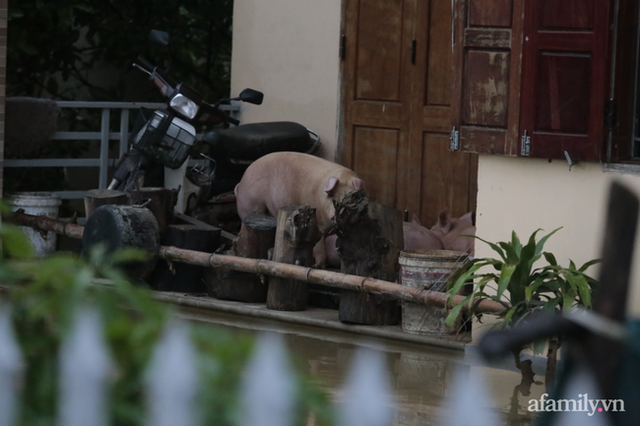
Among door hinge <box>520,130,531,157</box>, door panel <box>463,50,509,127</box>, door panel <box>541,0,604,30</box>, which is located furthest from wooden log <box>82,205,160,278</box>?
door panel <box>541,0,604,30</box>

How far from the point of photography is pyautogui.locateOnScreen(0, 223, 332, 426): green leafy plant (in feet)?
4.56

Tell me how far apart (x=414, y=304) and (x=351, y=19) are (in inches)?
128

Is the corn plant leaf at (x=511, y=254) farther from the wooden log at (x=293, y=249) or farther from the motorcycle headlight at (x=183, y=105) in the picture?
the motorcycle headlight at (x=183, y=105)

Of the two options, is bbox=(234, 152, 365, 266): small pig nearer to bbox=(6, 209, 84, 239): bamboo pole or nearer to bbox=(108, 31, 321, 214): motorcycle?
bbox=(108, 31, 321, 214): motorcycle

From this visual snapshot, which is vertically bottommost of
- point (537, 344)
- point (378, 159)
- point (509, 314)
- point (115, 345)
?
point (509, 314)

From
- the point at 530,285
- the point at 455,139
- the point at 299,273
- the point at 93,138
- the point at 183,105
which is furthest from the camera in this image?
the point at 93,138

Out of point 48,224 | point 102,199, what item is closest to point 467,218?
point 102,199

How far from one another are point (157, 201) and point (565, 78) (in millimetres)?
3157

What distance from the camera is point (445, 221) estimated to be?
750 cm

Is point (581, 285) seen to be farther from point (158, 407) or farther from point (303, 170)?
point (158, 407)

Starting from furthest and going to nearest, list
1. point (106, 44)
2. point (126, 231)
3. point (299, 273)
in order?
1. point (106, 44)
2. point (126, 231)
3. point (299, 273)

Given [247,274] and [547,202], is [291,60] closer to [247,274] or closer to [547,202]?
[247,274]

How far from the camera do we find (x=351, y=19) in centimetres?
878

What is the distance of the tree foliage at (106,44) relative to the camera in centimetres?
1045
